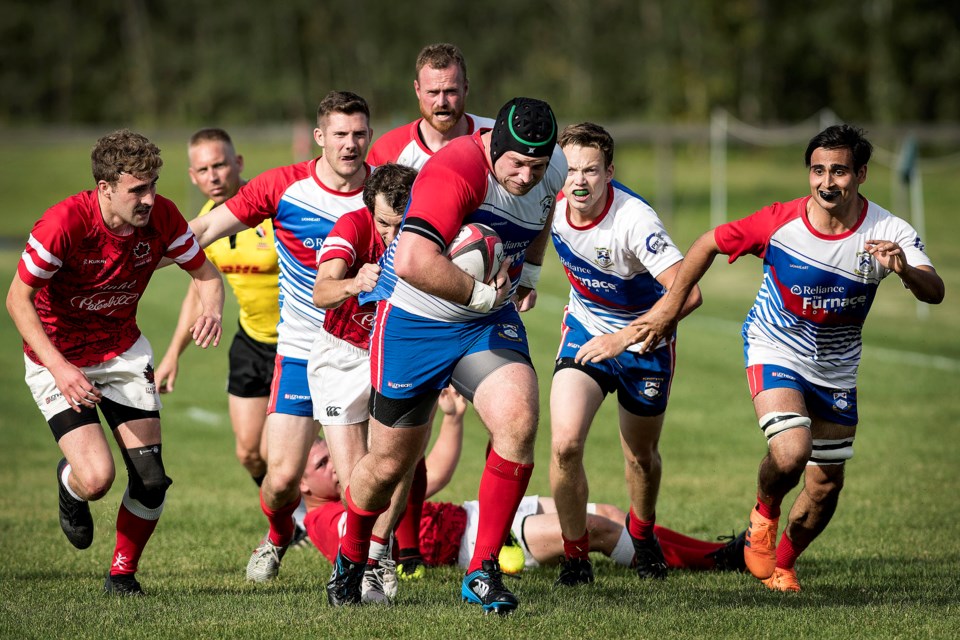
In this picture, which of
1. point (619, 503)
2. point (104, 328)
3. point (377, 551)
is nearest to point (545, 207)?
point (377, 551)

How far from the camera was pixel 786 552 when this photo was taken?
6.61 meters

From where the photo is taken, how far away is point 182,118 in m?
53.2

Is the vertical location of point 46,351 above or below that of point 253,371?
above

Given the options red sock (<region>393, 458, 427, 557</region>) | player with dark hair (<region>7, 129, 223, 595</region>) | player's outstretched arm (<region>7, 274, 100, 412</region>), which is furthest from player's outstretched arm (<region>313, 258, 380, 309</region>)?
red sock (<region>393, 458, 427, 557</region>)

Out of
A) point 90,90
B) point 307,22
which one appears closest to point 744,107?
point 307,22

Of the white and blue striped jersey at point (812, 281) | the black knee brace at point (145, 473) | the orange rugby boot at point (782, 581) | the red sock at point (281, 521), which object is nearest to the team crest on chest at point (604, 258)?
the white and blue striped jersey at point (812, 281)

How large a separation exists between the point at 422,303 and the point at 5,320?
18558 mm

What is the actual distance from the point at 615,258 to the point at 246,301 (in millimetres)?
2953

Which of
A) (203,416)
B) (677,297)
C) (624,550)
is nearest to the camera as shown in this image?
(677,297)

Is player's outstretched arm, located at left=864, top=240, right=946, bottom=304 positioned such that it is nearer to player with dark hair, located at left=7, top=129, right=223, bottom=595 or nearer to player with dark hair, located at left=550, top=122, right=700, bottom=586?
player with dark hair, located at left=550, top=122, right=700, bottom=586

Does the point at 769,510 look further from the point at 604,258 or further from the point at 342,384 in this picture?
the point at 342,384

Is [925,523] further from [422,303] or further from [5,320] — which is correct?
[5,320]

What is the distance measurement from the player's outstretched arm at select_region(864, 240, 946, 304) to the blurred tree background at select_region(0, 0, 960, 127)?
4069cm

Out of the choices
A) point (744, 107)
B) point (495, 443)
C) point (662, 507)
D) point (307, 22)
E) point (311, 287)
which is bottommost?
point (662, 507)
